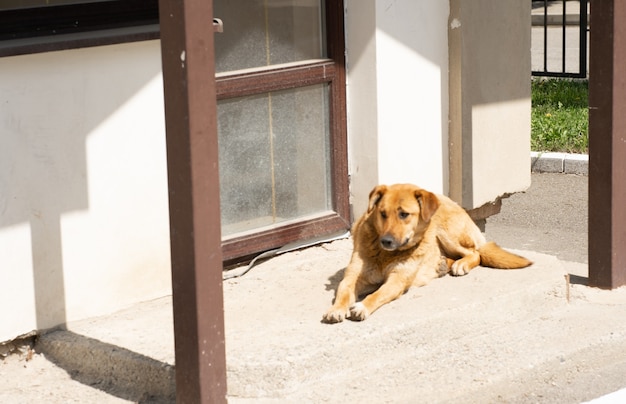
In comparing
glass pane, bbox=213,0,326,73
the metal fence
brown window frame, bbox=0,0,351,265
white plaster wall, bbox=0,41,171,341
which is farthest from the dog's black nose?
the metal fence

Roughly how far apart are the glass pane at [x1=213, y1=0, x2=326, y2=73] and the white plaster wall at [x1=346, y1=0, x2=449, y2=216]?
23cm

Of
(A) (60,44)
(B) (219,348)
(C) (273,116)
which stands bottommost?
(B) (219,348)

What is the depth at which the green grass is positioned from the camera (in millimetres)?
11227

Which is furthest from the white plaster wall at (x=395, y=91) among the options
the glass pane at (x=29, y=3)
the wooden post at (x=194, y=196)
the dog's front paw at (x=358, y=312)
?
the wooden post at (x=194, y=196)

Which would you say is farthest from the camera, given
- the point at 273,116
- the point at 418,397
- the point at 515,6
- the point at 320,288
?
the point at 515,6

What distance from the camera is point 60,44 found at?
5.69 m

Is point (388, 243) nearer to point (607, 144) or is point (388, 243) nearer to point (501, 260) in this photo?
point (501, 260)

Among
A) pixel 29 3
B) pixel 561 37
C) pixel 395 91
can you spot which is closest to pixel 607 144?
pixel 395 91

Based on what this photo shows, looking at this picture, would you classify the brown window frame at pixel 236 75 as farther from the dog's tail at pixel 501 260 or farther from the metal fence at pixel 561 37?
the metal fence at pixel 561 37

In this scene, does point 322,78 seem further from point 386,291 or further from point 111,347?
point 111,347

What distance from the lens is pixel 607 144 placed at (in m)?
6.41

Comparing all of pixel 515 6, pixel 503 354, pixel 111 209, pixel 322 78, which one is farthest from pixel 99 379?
pixel 515 6

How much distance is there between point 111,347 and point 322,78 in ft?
7.34

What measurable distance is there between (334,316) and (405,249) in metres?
0.78
